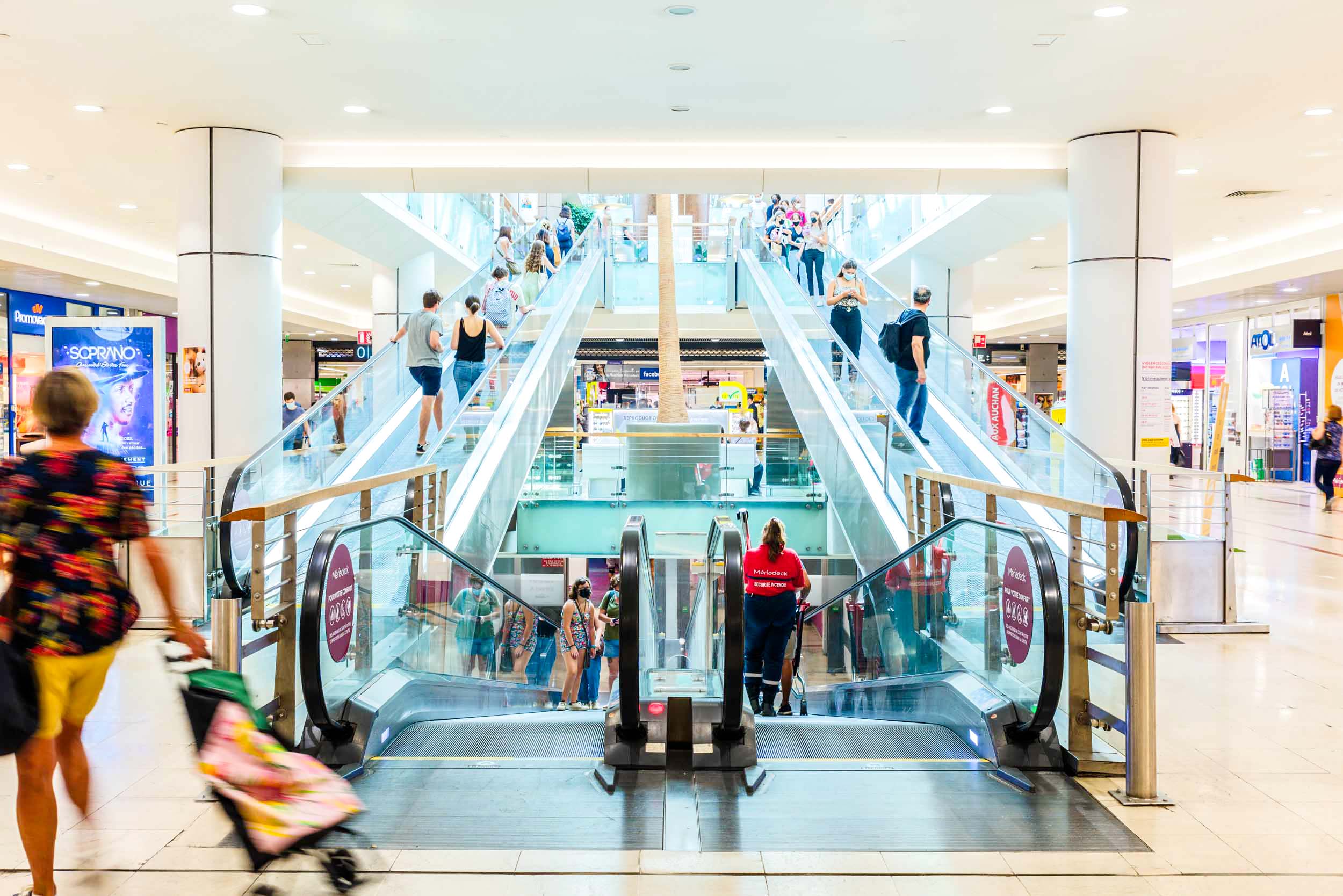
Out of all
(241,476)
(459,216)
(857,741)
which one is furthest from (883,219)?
(857,741)

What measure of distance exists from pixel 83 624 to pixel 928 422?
337 inches

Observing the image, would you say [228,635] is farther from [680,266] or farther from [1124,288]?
[680,266]

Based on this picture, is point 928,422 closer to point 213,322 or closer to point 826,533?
point 826,533

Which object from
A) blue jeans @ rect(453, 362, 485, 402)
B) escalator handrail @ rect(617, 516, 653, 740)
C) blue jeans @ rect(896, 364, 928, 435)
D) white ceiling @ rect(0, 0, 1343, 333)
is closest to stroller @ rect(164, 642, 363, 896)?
escalator handrail @ rect(617, 516, 653, 740)

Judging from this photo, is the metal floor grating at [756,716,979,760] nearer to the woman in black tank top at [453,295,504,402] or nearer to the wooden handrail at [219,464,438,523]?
the wooden handrail at [219,464,438,523]

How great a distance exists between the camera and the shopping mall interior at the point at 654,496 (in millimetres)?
3232

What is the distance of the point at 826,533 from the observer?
15.8 meters

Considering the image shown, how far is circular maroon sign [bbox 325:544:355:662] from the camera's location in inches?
161

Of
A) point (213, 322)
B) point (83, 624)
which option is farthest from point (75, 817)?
point (213, 322)

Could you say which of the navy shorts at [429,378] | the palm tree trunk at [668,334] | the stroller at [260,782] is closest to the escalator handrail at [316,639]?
the stroller at [260,782]

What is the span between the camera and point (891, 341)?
1002 centimetres

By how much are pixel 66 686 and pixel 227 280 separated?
21.0 ft

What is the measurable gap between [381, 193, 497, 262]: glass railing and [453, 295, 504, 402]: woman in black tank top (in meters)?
3.14

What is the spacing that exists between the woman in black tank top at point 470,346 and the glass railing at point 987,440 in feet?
12.8
